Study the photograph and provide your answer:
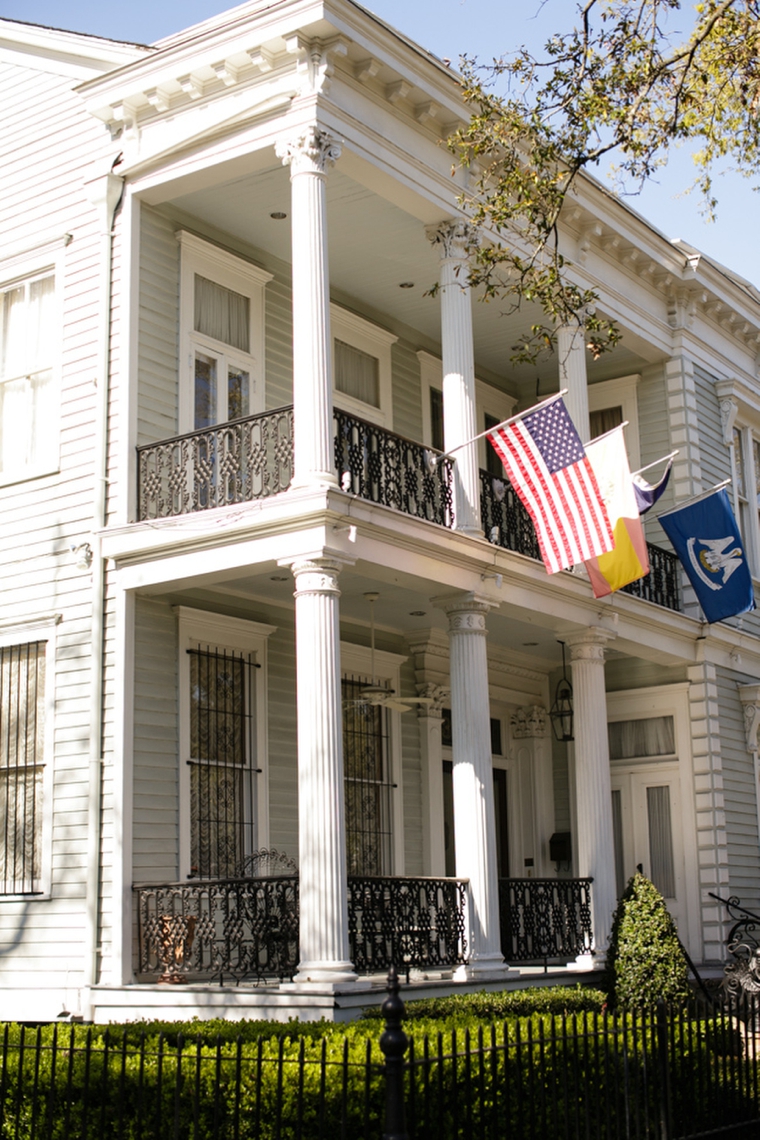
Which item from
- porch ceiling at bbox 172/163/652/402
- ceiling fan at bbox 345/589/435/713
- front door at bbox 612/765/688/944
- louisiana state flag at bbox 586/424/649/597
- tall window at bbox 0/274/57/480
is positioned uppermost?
porch ceiling at bbox 172/163/652/402

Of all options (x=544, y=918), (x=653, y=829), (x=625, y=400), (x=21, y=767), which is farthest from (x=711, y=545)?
(x=21, y=767)

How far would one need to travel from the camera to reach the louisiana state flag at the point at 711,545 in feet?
60.2

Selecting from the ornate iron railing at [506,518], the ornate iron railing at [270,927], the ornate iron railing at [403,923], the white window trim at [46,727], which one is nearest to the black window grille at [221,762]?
the ornate iron railing at [270,927]

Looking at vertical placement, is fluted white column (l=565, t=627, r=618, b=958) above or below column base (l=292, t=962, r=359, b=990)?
above

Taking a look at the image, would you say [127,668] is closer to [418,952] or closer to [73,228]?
[418,952]

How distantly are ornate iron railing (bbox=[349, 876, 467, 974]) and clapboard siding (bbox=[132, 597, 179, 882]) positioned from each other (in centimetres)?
221

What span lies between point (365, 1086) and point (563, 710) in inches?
530

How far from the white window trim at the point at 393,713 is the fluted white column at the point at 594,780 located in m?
2.25

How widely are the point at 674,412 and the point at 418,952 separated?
34.5 ft

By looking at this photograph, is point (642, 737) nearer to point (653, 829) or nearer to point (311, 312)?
point (653, 829)

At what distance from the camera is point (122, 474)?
14094mm

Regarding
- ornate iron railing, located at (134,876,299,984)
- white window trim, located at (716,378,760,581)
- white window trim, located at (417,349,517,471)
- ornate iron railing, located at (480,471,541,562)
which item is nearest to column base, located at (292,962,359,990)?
ornate iron railing, located at (134,876,299,984)

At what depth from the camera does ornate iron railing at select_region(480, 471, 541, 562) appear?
1577 centimetres

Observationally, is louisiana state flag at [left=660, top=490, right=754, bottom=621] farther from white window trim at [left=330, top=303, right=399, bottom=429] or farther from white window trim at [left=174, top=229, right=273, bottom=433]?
white window trim at [left=174, top=229, right=273, bottom=433]
